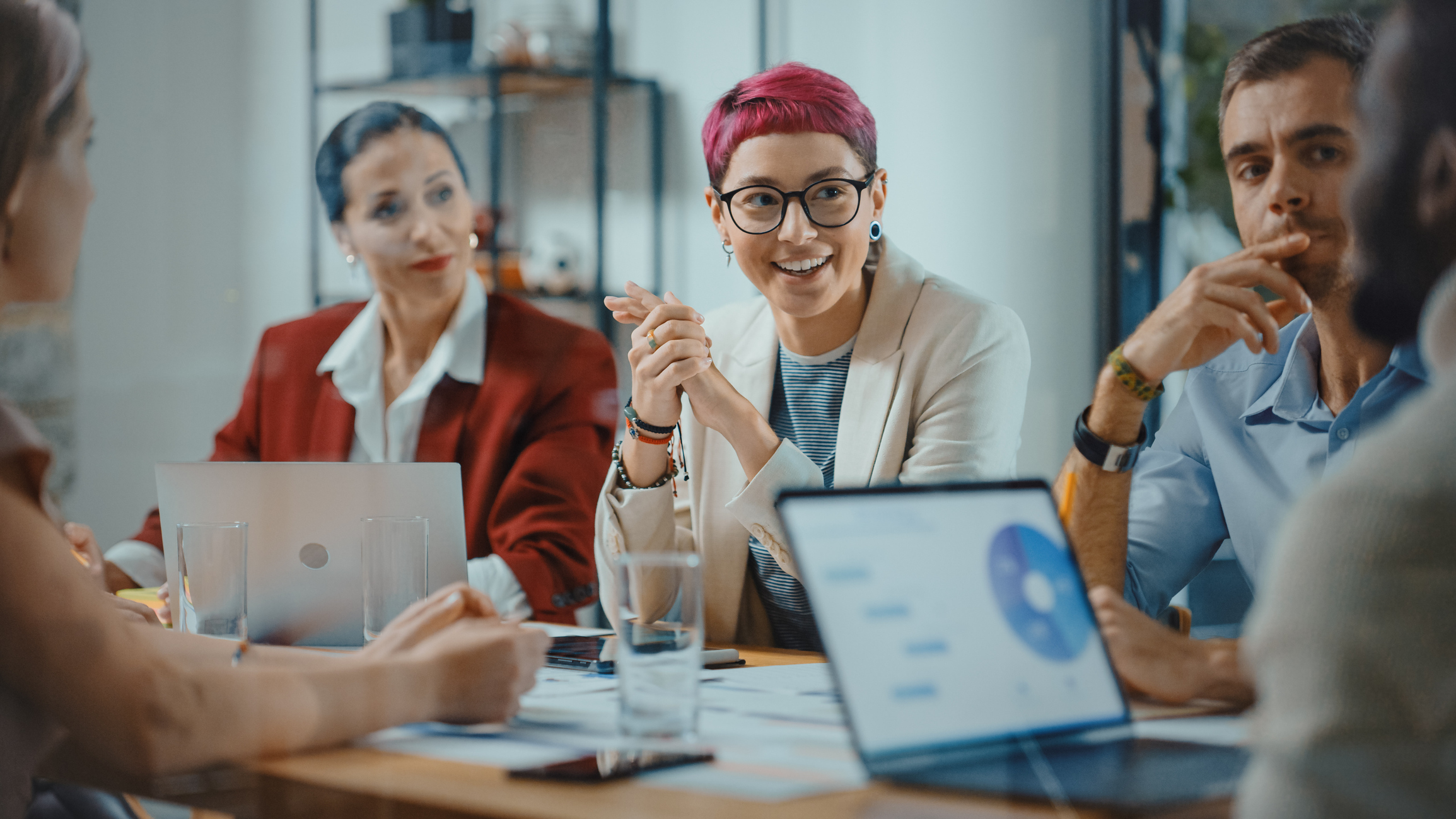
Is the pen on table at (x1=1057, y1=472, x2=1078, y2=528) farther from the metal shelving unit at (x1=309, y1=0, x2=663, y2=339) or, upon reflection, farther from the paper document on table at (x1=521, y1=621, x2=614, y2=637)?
the metal shelving unit at (x1=309, y1=0, x2=663, y2=339)

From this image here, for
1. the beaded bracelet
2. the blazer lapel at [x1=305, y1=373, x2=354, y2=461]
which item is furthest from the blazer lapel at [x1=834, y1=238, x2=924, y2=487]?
the blazer lapel at [x1=305, y1=373, x2=354, y2=461]

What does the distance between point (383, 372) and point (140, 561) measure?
55 cm

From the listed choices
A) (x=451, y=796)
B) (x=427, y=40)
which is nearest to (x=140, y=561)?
(x=451, y=796)

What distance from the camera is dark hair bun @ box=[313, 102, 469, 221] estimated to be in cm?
219

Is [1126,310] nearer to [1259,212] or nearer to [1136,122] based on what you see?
[1136,122]

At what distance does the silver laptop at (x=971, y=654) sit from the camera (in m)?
0.73

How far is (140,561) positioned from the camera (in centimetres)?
167

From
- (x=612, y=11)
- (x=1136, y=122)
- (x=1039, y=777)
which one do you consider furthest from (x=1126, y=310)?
(x=612, y=11)

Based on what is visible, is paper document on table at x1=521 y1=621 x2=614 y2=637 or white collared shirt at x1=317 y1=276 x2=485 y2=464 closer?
paper document on table at x1=521 y1=621 x2=614 y2=637

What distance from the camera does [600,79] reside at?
9.57 ft

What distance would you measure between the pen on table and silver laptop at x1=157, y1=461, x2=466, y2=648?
2.06ft

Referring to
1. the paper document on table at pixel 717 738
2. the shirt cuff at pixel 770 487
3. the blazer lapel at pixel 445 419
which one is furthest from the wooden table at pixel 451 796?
the blazer lapel at pixel 445 419

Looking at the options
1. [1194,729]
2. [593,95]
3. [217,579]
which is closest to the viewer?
[1194,729]

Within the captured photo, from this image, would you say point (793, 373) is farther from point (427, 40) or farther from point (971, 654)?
point (427, 40)
